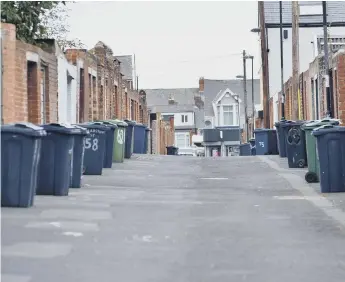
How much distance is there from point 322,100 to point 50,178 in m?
16.0

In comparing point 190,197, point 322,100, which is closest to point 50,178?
point 190,197

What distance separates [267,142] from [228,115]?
162 ft

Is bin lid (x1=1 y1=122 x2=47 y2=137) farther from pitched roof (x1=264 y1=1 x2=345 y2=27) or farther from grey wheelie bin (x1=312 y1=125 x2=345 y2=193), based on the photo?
pitched roof (x1=264 y1=1 x2=345 y2=27)

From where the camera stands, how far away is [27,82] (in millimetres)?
17797

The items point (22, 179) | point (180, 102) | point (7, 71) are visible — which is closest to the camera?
point (22, 179)

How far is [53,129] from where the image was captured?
12656mm

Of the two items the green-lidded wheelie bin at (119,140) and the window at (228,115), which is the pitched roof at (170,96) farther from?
the green-lidded wheelie bin at (119,140)

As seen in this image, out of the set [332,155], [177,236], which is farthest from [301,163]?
[177,236]

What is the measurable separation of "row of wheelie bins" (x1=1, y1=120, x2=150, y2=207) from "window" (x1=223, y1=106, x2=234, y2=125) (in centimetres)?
6265

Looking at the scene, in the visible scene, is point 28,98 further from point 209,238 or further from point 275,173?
point 209,238

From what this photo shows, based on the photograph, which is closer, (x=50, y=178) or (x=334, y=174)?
(x=50, y=178)

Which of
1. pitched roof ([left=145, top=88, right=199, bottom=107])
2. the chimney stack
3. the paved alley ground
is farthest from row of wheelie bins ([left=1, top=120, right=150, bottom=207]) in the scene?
pitched roof ([left=145, top=88, right=199, bottom=107])

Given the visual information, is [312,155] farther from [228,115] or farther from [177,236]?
[228,115]

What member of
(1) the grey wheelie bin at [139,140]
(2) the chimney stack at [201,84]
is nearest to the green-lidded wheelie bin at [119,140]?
(1) the grey wheelie bin at [139,140]
